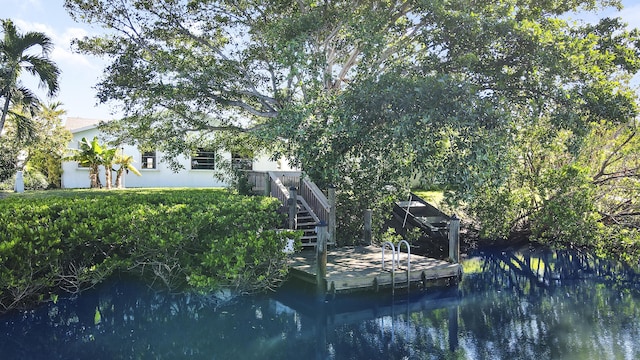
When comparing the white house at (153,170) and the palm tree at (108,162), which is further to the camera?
the white house at (153,170)

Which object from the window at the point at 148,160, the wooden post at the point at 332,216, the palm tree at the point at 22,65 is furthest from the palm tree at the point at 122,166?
the wooden post at the point at 332,216

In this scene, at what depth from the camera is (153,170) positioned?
23.9 meters

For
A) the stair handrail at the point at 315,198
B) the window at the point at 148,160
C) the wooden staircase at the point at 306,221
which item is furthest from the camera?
the window at the point at 148,160

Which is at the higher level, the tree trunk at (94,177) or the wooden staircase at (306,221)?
the tree trunk at (94,177)

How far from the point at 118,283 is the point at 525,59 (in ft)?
34.3

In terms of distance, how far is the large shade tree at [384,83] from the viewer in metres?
9.74

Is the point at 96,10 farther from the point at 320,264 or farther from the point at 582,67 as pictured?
the point at 582,67

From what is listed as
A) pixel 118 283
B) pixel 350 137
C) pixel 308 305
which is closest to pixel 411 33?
pixel 350 137

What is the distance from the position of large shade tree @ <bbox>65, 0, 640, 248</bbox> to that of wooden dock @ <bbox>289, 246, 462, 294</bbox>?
1.70 metres

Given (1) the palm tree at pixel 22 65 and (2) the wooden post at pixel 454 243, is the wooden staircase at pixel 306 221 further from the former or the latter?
(1) the palm tree at pixel 22 65

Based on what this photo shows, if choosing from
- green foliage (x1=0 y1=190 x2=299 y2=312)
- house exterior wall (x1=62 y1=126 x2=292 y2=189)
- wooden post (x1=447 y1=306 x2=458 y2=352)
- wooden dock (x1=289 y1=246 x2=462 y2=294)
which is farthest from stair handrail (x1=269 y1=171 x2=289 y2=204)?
house exterior wall (x1=62 y1=126 x2=292 y2=189)

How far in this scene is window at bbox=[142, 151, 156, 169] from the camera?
23953 millimetres

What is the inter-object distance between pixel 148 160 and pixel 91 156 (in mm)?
3336

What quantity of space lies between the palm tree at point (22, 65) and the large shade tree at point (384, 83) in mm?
2002
